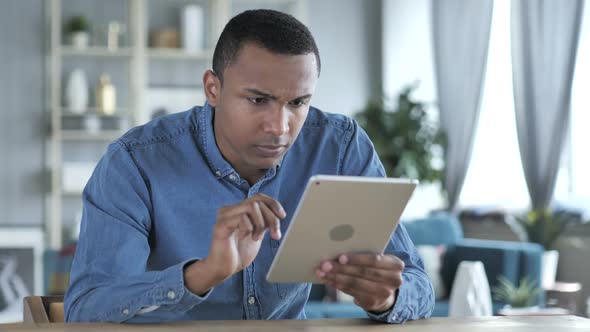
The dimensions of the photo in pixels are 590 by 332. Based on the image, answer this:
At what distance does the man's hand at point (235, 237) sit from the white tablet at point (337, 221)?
0.04 meters

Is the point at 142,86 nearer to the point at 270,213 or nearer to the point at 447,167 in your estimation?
the point at 447,167

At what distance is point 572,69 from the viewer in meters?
5.86

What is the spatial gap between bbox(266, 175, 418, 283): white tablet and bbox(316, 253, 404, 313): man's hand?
0.06 ft

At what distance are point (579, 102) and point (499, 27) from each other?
3.70 feet

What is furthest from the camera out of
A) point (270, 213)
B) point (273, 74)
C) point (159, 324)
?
point (273, 74)

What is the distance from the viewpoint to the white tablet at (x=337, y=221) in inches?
55.5

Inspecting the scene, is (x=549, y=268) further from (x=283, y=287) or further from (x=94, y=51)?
A: (x=283, y=287)

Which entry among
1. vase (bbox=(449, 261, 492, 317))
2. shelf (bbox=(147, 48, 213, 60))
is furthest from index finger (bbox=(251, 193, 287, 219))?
shelf (bbox=(147, 48, 213, 60))

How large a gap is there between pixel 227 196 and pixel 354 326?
41 centimetres

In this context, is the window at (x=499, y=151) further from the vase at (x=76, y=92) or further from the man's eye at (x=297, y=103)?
the man's eye at (x=297, y=103)

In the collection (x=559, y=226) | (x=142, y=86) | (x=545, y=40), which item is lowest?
(x=559, y=226)

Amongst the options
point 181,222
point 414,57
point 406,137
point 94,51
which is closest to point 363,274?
point 181,222

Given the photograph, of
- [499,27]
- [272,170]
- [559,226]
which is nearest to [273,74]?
[272,170]

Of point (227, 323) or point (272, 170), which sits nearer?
point (227, 323)
